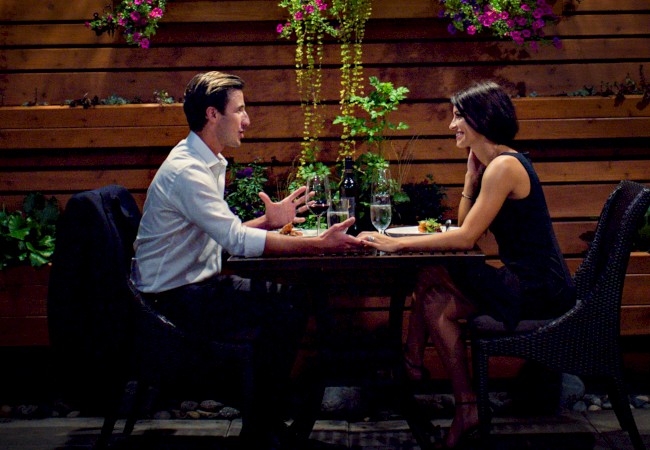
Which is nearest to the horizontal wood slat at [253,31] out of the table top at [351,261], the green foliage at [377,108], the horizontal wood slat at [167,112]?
the horizontal wood slat at [167,112]

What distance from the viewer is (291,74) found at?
4.50 m

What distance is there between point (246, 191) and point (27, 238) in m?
1.33

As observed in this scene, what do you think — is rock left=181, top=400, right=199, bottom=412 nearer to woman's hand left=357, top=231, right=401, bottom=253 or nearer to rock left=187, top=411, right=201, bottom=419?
rock left=187, top=411, right=201, bottom=419

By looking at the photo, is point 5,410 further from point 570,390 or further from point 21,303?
point 570,390

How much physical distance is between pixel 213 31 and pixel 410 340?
2299 mm

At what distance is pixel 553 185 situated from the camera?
178 inches

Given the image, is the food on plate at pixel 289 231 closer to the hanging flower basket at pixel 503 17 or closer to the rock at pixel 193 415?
the rock at pixel 193 415

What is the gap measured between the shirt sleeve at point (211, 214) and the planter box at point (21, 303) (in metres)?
1.59

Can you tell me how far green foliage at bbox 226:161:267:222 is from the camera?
3.98 m

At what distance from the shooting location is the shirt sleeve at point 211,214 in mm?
2947

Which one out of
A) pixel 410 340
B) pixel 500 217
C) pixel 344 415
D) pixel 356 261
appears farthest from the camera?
pixel 344 415

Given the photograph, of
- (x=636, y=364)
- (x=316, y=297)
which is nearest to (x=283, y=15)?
(x=316, y=297)

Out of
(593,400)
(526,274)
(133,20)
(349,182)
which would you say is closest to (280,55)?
(133,20)

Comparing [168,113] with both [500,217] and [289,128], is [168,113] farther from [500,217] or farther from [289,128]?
[500,217]
